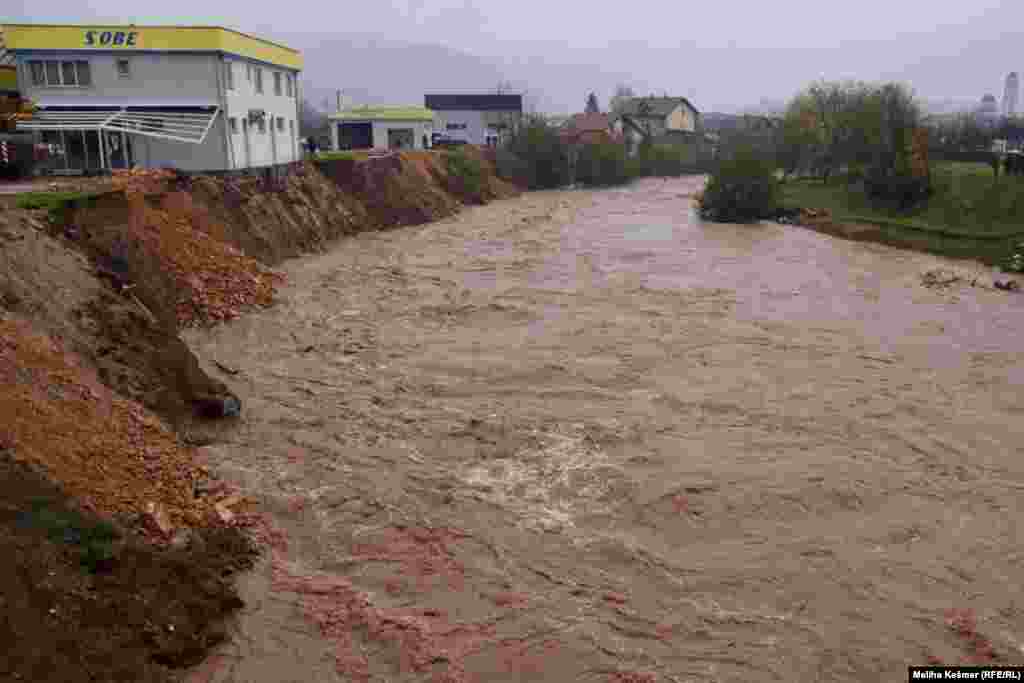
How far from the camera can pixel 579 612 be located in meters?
9.98

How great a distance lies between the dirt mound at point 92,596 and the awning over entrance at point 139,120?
2256 centimetres

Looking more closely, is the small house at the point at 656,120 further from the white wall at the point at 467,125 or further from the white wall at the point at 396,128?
the white wall at the point at 396,128

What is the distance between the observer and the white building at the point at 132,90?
30828mm

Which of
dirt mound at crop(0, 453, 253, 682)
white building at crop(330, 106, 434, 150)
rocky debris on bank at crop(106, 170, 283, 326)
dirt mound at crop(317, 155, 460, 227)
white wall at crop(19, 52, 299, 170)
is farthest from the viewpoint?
white building at crop(330, 106, 434, 150)

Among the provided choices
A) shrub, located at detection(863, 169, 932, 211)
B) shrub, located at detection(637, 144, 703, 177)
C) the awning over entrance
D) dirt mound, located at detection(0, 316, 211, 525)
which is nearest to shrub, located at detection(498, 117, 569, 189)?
shrub, located at detection(637, 144, 703, 177)

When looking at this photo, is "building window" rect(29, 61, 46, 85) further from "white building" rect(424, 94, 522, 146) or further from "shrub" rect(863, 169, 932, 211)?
"white building" rect(424, 94, 522, 146)

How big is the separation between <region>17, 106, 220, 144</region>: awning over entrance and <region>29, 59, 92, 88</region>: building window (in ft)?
3.34

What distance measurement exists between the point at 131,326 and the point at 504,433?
783 cm

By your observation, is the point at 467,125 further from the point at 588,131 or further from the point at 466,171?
the point at 466,171

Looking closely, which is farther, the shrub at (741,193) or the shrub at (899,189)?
the shrub at (741,193)

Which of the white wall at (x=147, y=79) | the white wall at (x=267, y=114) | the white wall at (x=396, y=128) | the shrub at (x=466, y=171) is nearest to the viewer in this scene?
the white wall at (x=147, y=79)

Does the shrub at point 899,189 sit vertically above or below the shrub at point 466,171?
below

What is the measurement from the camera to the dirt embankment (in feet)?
26.5

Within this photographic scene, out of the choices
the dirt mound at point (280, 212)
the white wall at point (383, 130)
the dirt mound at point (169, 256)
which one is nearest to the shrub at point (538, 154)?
the white wall at point (383, 130)
